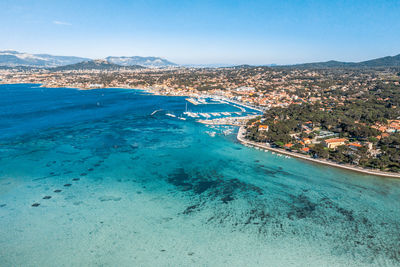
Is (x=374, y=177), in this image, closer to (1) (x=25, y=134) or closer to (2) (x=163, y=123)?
(2) (x=163, y=123)

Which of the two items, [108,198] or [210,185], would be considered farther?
[210,185]

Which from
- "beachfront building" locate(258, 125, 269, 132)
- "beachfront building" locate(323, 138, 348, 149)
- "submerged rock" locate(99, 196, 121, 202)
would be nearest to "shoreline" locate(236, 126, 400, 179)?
"beachfront building" locate(258, 125, 269, 132)

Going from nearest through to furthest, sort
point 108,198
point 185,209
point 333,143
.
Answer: point 185,209, point 108,198, point 333,143

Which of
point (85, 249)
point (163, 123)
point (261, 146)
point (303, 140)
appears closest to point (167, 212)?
point (85, 249)

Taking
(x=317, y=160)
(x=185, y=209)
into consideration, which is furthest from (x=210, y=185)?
(x=317, y=160)

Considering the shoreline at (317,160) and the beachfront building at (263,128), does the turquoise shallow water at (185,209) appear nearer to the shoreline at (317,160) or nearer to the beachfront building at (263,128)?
the shoreline at (317,160)

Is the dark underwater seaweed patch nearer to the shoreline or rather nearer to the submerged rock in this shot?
the submerged rock

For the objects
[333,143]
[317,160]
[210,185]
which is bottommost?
[210,185]

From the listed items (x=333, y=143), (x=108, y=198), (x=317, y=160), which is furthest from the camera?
(x=333, y=143)

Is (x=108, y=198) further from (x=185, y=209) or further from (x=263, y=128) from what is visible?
(x=263, y=128)
